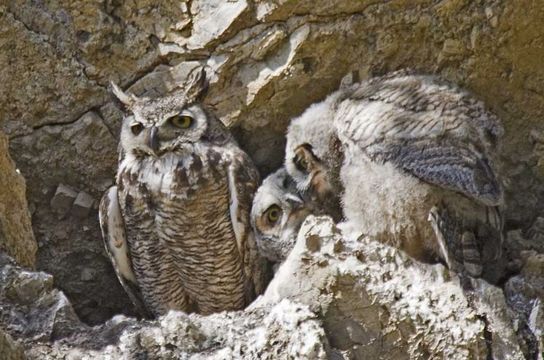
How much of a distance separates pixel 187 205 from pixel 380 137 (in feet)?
1.88

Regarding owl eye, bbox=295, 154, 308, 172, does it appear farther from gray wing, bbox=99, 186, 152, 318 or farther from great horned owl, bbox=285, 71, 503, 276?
gray wing, bbox=99, 186, 152, 318

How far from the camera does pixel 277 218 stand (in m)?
3.06

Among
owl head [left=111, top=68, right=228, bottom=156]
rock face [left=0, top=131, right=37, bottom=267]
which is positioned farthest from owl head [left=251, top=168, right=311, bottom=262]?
rock face [left=0, top=131, right=37, bottom=267]

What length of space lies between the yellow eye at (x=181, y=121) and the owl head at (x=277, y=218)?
0.87 ft

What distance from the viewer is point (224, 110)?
325cm

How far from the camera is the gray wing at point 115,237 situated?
3.13 meters

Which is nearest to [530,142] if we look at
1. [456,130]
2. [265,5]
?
[456,130]

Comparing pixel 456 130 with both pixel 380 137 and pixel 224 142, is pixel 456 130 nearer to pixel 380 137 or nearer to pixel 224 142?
pixel 380 137

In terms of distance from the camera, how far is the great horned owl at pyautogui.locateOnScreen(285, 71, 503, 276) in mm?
2744

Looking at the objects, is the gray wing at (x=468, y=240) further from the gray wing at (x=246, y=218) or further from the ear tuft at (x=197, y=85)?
the ear tuft at (x=197, y=85)

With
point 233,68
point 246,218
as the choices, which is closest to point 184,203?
point 246,218

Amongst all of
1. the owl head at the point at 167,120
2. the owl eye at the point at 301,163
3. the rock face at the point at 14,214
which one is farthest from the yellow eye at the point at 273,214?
the rock face at the point at 14,214

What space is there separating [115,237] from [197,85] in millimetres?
469

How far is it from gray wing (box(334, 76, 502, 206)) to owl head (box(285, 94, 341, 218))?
0.05 m
